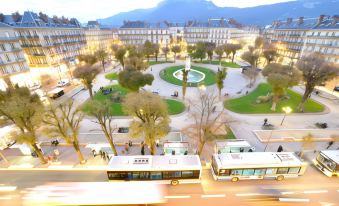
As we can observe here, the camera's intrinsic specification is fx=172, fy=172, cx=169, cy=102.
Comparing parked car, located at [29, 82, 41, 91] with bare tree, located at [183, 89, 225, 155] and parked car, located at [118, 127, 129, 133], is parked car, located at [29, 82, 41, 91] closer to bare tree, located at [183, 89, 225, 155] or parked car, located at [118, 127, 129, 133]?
parked car, located at [118, 127, 129, 133]

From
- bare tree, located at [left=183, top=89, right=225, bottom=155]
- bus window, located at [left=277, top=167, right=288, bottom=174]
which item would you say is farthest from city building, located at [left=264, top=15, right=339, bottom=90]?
bus window, located at [left=277, top=167, right=288, bottom=174]

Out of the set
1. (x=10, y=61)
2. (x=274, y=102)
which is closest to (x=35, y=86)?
(x=10, y=61)

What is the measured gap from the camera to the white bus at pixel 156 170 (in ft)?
67.2

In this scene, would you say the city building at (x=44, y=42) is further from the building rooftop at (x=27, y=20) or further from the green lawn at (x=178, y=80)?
the green lawn at (x=178, y=80)

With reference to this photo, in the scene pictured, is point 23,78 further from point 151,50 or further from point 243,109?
point 243,109

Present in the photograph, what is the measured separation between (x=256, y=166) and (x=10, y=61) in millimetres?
67804

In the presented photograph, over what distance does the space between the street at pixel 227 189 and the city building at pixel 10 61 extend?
39.4 m

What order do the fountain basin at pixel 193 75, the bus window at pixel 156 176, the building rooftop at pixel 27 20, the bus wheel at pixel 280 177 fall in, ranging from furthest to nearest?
the fountain basin at pixel 193 75
the building rooftop at pixel 27 20
the bus wheel at pixel 280 177
the bus window at pixel 156 176

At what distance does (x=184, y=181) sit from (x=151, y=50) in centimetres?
7378

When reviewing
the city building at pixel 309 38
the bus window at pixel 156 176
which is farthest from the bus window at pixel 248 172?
the city building at pixel 309 38

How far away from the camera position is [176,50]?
9212cm

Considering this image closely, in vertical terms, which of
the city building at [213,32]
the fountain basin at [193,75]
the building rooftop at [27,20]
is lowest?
the fountain basin at [193,75]

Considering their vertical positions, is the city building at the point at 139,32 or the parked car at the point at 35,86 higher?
the city building at the point at 139,32

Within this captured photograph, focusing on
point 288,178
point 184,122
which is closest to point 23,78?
point 184,122
